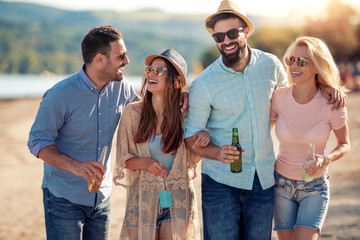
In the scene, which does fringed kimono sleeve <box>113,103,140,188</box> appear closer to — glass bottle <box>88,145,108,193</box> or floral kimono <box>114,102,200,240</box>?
floral kimono <box>114,102,200,240</box>

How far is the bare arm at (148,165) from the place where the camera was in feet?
13.8

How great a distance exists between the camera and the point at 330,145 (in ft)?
52.2

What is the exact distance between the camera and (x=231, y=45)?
451cm

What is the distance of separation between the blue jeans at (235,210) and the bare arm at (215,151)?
280mm

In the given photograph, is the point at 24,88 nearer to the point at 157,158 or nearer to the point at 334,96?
the point at 157,158

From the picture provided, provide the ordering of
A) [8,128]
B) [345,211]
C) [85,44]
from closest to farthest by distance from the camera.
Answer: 1. [85,44]
2. [345,211]
3. [8,128]

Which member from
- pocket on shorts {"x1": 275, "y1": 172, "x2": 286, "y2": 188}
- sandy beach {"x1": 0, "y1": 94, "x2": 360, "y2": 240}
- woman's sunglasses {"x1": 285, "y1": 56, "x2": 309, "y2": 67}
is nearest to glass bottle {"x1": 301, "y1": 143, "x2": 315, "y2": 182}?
pocket on shorts {"x1": 275, "y1": 172, "x2": 286, "y2": 188}

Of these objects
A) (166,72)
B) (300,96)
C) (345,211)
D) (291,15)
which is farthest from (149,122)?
(291,15)

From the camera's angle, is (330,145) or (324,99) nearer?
(324,99)

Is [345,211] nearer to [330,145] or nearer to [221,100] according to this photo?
[221,100]

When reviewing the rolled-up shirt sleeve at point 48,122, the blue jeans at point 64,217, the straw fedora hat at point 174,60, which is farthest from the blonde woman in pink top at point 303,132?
the rolled-up shirt sleeve at point 48,122

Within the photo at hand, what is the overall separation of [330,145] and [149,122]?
12672 mm

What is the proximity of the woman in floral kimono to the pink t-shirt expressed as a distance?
781 mm

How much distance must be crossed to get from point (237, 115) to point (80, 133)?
4.88ft
